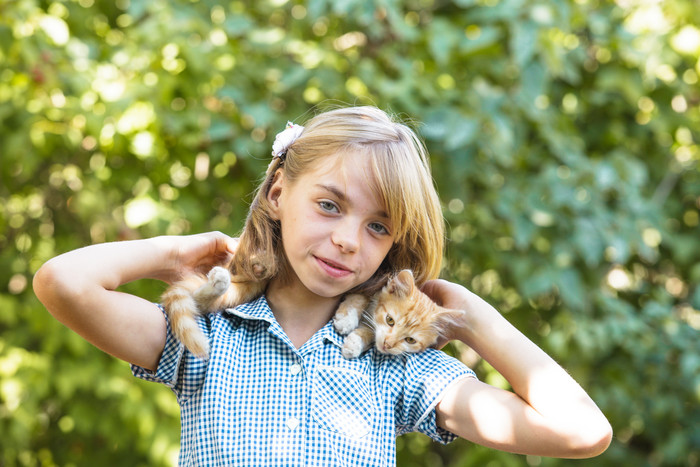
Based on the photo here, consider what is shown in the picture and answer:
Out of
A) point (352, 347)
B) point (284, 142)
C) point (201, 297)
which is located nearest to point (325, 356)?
point (352, 347)

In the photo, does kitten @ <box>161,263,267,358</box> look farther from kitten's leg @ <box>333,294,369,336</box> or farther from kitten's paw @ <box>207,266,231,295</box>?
kitten's leg @ <box>333,294,369,336</box>

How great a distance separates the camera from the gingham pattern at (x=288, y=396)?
51.9 inches

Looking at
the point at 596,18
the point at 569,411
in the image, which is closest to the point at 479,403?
the point at 569,411

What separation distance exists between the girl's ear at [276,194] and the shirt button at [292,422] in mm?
418

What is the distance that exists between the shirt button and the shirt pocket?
3 centimetres

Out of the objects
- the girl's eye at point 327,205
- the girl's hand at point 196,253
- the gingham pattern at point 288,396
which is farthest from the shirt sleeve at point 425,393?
the girl's hand at point 196,253

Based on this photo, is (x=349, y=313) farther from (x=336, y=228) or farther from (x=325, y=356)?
(x=336, y=228)

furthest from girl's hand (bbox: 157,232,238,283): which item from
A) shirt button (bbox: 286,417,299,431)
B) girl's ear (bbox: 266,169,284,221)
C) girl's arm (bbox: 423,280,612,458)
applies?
girl's arm (bbox: 423,280,612,458)

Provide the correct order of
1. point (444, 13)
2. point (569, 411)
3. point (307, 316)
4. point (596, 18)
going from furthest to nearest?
point (444, 13) < point (596, 18) < point (307, 316) < point (569, 411)

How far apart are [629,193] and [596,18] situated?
71 cm

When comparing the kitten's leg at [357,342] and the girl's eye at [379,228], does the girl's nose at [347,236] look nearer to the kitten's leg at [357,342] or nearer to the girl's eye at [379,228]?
the girl's eye at [379,228]

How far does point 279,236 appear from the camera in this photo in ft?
5.02

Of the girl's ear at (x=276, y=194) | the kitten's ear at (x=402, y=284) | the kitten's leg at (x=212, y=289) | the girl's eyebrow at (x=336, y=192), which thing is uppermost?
the girl's eyebrow at (x=336, y=192)

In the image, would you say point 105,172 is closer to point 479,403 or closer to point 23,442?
point 23,442
